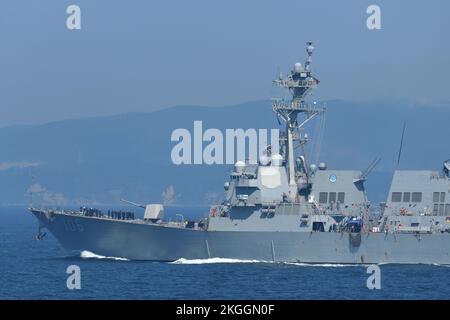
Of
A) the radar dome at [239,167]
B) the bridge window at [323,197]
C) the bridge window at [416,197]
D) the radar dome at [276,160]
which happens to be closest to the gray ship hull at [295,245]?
the bridge window at [416,197]

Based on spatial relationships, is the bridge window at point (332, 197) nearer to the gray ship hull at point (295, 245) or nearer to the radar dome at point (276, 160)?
the gray ship hull at point (295, 245)

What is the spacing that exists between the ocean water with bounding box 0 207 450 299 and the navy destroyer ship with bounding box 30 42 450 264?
67 centimetres

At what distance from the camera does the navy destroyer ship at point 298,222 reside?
51.9 metres

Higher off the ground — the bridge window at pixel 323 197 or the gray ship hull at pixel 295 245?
the bridge window at pixel 323 197

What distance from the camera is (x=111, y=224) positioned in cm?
5456

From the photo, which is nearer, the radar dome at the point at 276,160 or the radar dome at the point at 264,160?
the radar dome at the point at 264,160

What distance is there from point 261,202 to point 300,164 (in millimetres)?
3802

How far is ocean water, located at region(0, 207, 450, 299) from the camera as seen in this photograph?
4353 centimetres

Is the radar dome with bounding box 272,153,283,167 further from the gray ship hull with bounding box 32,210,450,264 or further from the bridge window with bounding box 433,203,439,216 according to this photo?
the bridge window with bounding box 433,203,439,216

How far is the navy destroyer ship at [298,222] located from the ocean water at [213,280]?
0.67 m
